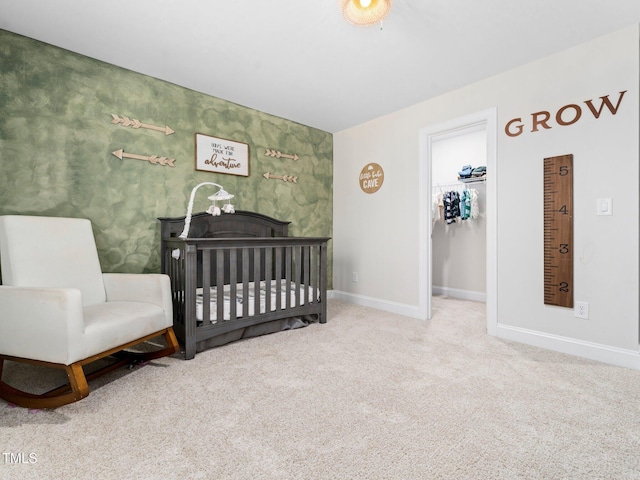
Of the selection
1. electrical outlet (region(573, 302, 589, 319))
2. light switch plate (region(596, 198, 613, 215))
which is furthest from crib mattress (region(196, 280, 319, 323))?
light switch plate (region(596, 198, 613, 215))

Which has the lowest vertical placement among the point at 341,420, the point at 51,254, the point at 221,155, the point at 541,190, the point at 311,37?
the point at 341,420

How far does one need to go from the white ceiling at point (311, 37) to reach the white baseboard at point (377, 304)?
6.95 feet

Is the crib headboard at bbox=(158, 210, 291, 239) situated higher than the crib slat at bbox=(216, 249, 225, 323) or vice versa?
the crib headboard at bbox=(158, 210, 291, 239)

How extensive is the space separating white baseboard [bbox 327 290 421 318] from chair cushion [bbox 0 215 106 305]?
2560 millimetres

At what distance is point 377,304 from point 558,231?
1858 mm

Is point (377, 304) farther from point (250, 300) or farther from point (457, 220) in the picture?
point (457, 220)

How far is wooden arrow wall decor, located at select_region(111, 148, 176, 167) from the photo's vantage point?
2.50m

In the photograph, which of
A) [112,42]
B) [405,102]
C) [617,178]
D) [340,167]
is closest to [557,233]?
[617,178]

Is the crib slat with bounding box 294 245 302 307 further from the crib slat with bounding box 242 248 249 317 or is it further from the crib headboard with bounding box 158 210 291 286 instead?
the crib headboard with bounding box 158 210 291 286

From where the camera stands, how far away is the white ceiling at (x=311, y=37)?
1.83 metres

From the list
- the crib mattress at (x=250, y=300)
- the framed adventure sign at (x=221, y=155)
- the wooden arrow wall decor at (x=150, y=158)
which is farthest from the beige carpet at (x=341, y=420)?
the framed adventure sign at (x=221, y=155)

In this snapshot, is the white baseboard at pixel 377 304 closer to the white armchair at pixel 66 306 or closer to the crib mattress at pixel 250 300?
the crib mattress at pixel 250 300

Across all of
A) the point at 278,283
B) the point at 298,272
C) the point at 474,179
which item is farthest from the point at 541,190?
the point at 278,283

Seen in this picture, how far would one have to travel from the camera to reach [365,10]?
1648 mm
